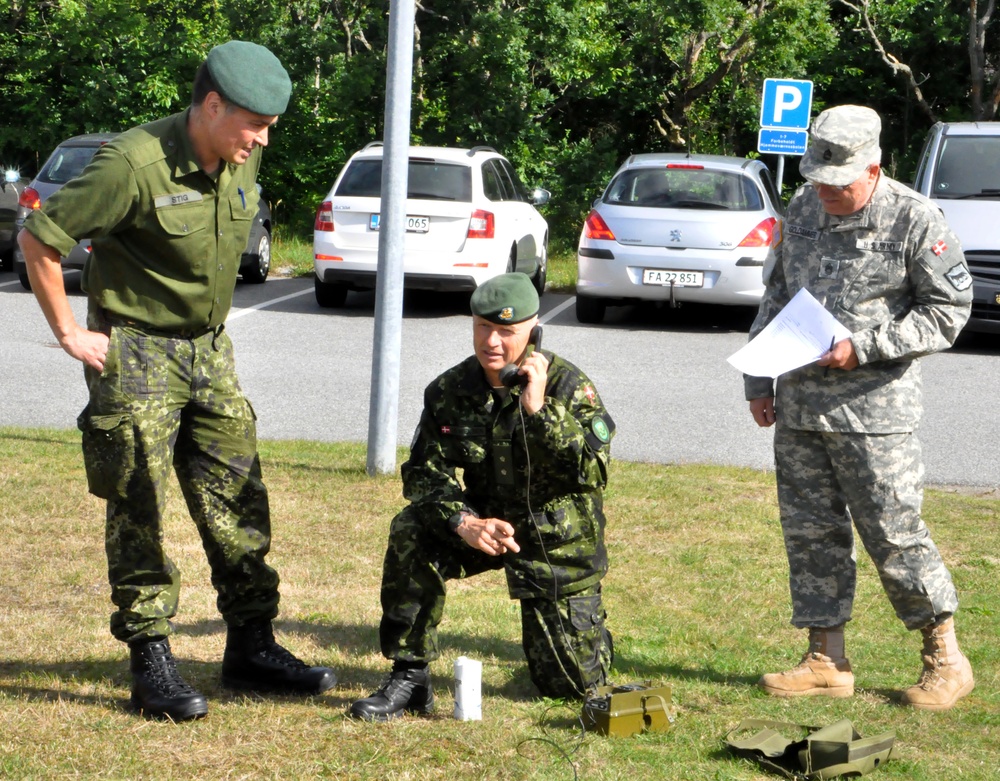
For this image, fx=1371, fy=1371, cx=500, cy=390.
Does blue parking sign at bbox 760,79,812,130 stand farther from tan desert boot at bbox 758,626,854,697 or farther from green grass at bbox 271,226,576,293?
tan desert boot at bbox 758,626,854,697

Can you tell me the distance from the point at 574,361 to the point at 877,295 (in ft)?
25.2

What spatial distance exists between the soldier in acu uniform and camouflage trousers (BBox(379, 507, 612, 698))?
697 millimetres

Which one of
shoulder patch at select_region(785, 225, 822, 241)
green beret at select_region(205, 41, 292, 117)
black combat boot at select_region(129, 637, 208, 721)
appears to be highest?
green beret at select_region(205, 41, 292, 117)

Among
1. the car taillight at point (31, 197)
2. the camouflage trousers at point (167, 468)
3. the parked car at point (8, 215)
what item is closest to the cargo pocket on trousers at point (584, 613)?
the camouflage trousers at point (167, 468)

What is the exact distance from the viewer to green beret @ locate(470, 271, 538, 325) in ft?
13.5

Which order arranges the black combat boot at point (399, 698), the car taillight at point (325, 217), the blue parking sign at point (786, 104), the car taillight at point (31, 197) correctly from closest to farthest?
the black combat boot at point (399, 698) < the car taillight at point (325, 217) < the car taillight at point (31, 197) < the blue parking sign at point (786, 104)

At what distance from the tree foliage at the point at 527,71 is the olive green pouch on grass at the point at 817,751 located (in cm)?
1731

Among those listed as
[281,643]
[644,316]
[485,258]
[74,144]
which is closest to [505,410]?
[281,643]

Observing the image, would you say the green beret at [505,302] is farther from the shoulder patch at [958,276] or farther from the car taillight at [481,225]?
the car taillight at [481,225]

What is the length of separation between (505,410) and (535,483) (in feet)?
0.84

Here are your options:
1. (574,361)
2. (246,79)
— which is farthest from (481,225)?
(246,79)

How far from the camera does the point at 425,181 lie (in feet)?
45.8

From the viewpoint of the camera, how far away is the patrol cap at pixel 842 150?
4.16m

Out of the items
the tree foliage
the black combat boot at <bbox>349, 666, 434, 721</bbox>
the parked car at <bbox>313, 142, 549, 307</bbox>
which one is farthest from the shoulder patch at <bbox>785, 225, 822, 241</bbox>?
the tree foliage
